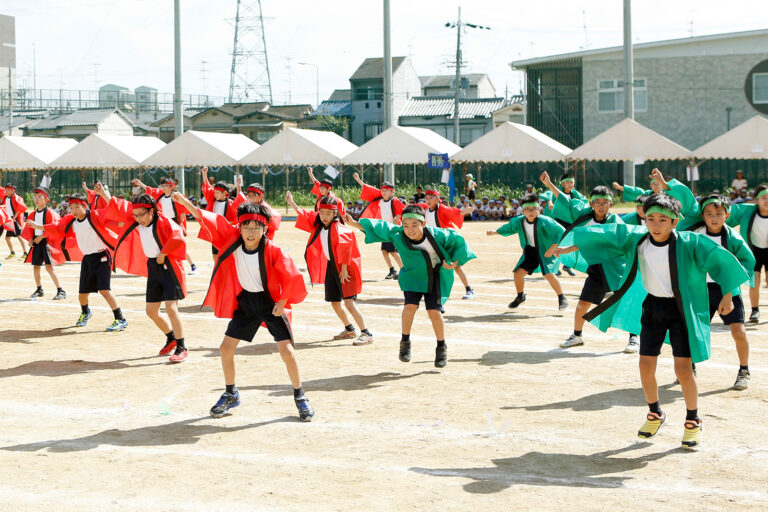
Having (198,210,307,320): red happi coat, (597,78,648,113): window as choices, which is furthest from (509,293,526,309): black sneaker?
(597,78,648,113): window

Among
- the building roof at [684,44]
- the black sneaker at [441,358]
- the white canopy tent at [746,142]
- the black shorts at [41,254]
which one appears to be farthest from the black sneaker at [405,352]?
the building roof at [684,44]

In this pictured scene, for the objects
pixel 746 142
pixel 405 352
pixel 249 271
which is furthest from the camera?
pixel 746 142

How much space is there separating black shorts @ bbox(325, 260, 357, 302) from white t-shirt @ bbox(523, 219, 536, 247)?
348cm

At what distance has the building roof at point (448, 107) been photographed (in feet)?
217

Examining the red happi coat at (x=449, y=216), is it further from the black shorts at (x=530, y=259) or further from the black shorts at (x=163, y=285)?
the black shorts at (x=163, y=285)

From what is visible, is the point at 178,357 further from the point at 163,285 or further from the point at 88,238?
the point at 88,238

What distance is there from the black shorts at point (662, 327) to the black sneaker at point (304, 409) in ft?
8.57

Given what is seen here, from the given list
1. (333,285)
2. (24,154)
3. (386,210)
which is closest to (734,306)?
(333,285)

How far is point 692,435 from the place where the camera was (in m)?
6.58

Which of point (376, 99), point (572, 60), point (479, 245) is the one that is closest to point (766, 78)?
point (572, 60)

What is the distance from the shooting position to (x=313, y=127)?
66750 mm

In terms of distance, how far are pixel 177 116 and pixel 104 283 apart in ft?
89.1

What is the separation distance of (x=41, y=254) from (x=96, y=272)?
4.02 meters

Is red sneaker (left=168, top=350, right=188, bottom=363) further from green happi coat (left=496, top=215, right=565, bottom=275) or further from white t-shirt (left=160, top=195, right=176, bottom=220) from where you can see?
white t-shirt (left=160, top=195, right=176, bottom=220)
